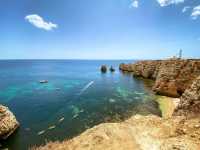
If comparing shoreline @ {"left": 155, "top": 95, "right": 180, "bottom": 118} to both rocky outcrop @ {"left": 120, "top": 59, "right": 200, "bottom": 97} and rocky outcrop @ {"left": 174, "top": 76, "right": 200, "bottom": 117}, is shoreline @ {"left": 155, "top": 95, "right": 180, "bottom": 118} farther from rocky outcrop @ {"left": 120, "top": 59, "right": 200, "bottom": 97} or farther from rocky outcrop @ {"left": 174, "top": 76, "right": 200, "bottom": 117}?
rocky outcrop @ {"left": 174, "top": 76, "right": 200, "bottom": 117}

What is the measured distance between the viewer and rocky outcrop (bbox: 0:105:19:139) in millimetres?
16581

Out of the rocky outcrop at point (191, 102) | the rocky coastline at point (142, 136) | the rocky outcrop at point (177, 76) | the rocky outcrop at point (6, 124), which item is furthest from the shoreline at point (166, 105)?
the rocky outcrop at point (6, 124)

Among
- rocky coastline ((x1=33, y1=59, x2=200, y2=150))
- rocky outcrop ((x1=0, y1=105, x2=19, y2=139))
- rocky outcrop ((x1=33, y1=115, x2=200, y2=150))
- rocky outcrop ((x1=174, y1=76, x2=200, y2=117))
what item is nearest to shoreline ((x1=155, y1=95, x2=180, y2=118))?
rocky outcrop ((x1=174, y1=76, x2=200, y2=117))

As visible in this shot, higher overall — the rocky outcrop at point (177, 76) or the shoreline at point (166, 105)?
the rocky outcrop at point (177, 76)

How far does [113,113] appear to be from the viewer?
23.0 m

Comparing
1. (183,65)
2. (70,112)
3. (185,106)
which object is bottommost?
(70,112)

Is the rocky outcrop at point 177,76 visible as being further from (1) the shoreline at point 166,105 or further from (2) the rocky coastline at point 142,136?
(2) the rocky coastline at point 142,136

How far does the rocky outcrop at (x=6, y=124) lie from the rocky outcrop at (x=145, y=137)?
34.0 feet

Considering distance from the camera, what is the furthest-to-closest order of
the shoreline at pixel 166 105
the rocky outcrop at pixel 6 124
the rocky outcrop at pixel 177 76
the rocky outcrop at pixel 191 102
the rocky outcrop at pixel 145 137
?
1. the rocky outcrop at pixel 177 76
2. the shoreline at pixel 166 105
3. the rocky outcrop at pixel 6 124
4. the rocky outcrop at pixel 191 102
5. the rocky outcrop at pixel 145 137

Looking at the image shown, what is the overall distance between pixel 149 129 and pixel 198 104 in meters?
6.56

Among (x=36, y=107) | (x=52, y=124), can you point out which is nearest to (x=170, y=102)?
(x=52, y=124)

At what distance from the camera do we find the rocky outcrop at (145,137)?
734 centimetres

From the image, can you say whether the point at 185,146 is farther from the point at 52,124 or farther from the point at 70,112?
the point at 70,112

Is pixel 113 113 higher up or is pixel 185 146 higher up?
pixel 185 146
